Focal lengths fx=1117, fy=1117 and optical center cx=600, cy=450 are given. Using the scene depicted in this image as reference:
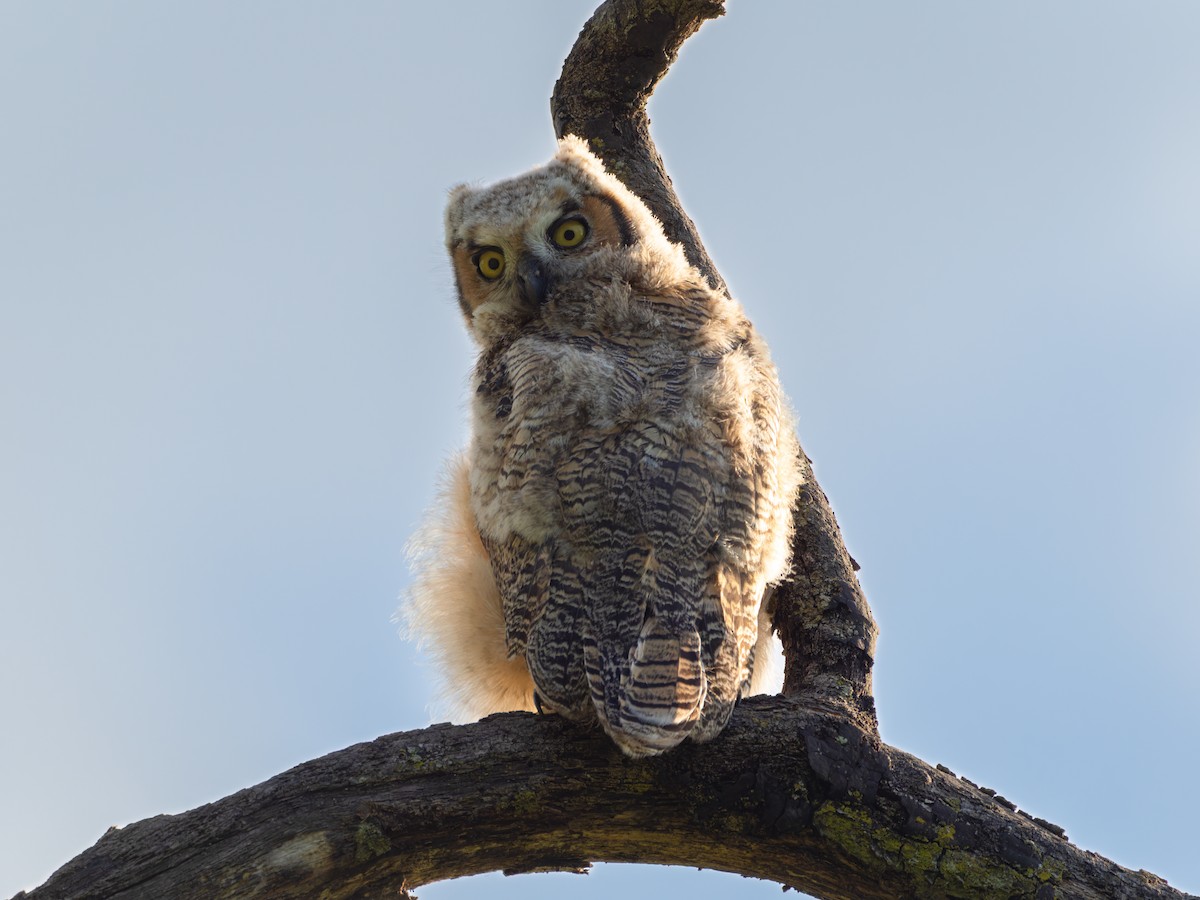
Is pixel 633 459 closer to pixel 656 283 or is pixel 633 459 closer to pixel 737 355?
pixel 737 355

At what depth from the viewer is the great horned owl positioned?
8.64 ft

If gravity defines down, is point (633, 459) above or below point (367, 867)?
above

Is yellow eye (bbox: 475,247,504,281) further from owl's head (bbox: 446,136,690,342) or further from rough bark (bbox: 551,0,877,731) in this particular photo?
rough bark (bbox: 551,0,877,731)

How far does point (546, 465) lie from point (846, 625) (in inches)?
41.7

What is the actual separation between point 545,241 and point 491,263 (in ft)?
0.83

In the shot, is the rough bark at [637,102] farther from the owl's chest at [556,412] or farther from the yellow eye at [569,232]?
the owl's chest at [556,412]

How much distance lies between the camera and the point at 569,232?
159 inches

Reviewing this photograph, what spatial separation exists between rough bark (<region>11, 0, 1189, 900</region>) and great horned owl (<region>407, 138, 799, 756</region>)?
149mm

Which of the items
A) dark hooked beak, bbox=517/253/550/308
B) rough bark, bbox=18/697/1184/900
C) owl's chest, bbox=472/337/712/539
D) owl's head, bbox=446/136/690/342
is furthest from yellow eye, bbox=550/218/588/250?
rough bark, bbox=18/697/1184/900

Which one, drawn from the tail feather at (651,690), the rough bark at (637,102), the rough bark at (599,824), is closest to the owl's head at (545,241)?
the rough bark at (637,102)

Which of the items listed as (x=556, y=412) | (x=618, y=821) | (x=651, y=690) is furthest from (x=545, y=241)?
(x=618, y=821)

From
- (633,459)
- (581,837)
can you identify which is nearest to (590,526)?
(633,459)

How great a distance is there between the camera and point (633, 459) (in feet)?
9.44

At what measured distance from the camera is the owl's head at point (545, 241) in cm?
381
